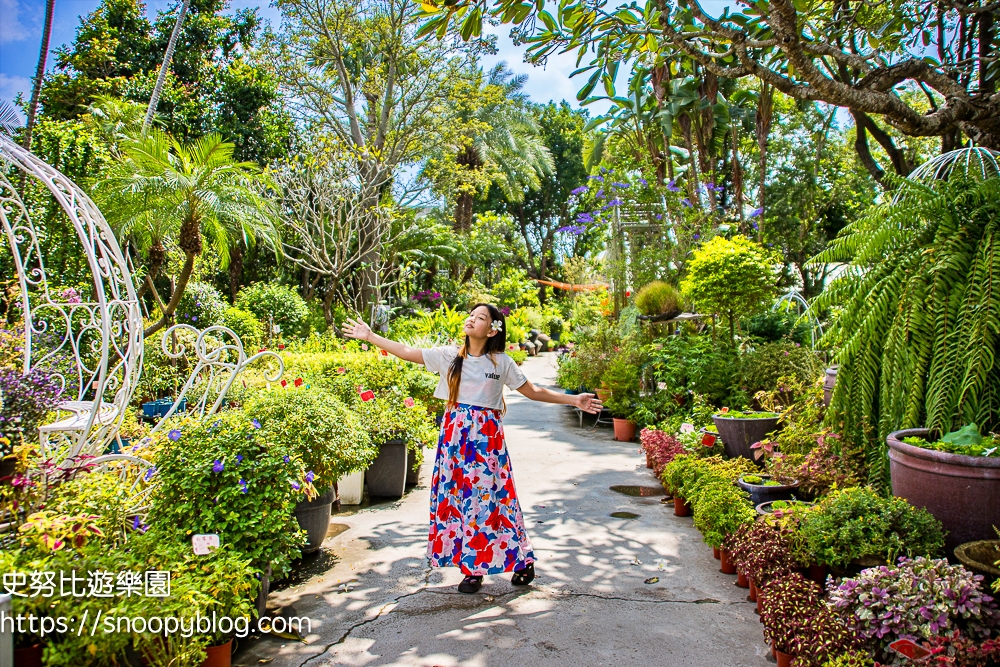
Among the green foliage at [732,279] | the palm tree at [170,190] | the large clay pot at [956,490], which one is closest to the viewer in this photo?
the large clay pot at [956,490]

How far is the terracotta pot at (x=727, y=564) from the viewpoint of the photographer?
3955 millimetres

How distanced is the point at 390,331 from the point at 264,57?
709 cm

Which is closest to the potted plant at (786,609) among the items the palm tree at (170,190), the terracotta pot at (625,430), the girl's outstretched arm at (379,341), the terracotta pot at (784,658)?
the terracotta pot at (784,658)

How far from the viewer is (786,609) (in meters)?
2.78

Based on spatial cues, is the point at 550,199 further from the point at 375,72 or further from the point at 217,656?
the point at 217,656

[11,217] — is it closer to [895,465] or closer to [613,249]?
[895,465]

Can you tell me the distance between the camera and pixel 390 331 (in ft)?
49.7

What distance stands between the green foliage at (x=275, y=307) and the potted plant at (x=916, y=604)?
40.2ft

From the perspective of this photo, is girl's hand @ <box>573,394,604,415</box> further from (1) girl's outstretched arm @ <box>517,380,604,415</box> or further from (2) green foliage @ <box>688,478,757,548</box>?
(2) green foliage @ <box>688,478,757,548</box>

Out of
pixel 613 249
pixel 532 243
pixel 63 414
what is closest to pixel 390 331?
pixel 613 249

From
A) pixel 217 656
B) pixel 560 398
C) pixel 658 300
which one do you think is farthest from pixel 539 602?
pixel 658 300

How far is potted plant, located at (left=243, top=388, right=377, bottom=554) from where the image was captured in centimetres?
391

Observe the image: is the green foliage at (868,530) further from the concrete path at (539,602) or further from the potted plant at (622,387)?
the potted plant at (622,387)

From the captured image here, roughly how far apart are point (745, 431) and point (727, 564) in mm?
2091
